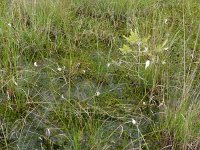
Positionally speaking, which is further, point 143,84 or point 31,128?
point 143,84

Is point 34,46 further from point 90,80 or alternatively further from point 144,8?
point 144,8

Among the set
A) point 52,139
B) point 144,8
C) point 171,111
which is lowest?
point 52,139

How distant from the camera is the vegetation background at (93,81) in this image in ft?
7.23

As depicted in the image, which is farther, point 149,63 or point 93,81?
point 93,81

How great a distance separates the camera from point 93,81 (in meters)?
2.83

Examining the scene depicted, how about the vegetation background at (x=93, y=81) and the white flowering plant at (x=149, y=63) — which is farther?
the white flowering plant at (x=149, y=63)

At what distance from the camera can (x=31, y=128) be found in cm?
230

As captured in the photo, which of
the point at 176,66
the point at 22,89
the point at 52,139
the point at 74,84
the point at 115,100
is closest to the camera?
the point at 52,139

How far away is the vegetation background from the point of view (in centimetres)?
221

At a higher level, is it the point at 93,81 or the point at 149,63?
the point at 149,63

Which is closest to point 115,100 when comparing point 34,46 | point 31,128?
point 31,128

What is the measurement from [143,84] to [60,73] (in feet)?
2.31

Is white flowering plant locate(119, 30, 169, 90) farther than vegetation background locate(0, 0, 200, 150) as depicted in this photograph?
Yes

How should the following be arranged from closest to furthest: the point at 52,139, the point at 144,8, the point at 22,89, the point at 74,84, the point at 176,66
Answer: the point at 52,139 → the point at 22,89 → the point at 74,84 → the point at 176,66 → the point at 144,8
